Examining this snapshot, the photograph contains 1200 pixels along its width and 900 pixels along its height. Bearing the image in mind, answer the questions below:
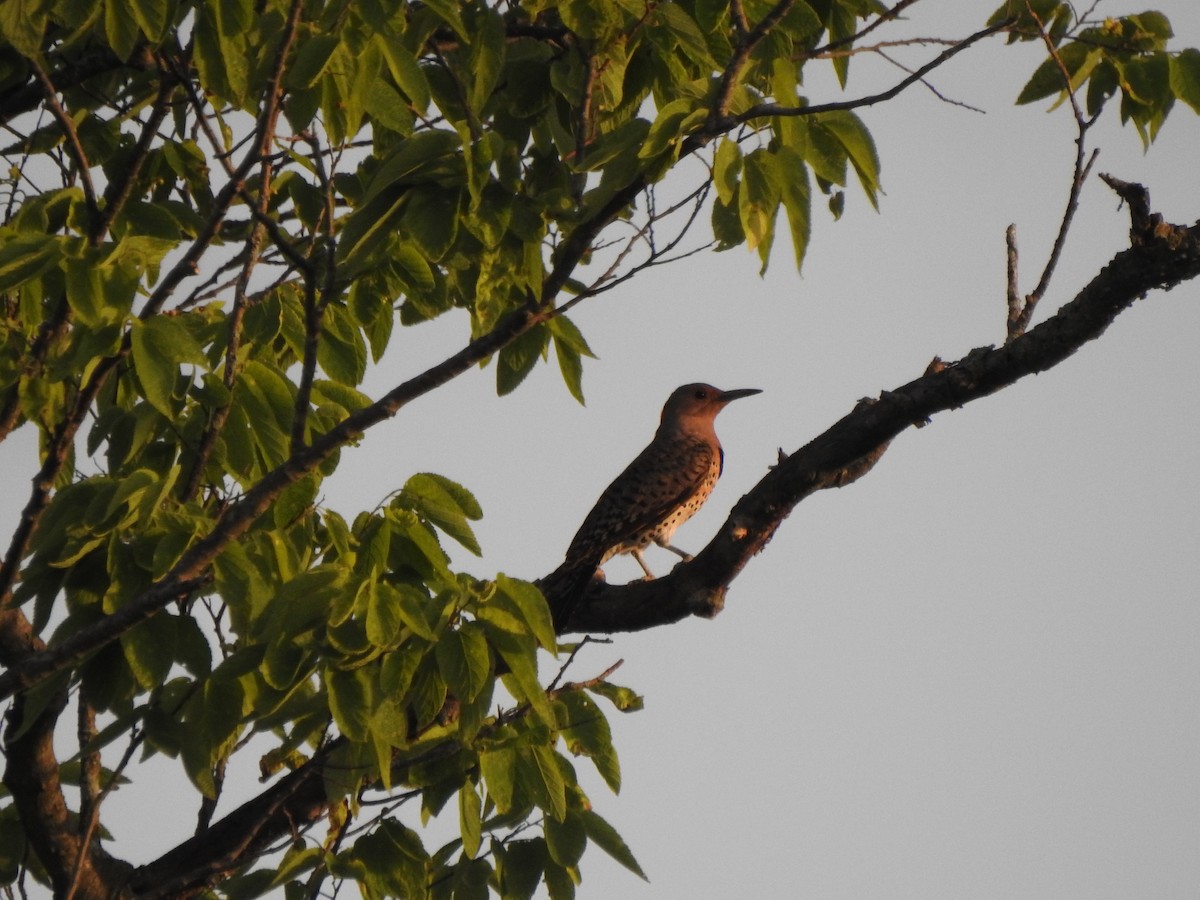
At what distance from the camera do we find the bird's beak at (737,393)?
32.8 feet

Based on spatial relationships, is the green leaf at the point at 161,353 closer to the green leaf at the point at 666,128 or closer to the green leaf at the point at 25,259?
the green leaf at the point at 25,259

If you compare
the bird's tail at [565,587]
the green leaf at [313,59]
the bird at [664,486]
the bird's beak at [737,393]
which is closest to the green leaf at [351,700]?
the green leaf at [313,59]

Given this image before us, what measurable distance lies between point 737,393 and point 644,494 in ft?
6.30

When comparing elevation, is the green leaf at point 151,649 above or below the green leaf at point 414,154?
below

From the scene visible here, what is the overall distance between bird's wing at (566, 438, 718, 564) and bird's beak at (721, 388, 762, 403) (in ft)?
2.19

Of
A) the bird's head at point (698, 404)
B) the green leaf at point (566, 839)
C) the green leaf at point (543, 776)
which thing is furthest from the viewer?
the bird's head at point (698, 404)

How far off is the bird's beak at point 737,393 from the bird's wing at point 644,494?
67cm

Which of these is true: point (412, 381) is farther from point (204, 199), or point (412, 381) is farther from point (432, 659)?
point (204, 199)

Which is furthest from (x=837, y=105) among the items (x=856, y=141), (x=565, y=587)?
(x=565, y=587)

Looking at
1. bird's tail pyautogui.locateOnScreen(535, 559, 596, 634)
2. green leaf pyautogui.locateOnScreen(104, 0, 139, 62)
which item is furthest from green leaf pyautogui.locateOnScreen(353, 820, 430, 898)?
green leaf pyautogui.locateOnScreen(104, 0, 139, 62)

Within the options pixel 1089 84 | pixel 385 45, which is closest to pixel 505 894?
pixel 385 45

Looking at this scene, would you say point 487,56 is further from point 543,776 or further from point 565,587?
point 565,587

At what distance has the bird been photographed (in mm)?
8016

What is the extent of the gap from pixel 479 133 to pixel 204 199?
5.47 ft
